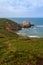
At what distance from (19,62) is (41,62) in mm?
2804

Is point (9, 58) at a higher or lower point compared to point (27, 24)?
higher

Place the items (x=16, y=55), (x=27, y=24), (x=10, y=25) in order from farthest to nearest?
(x=27, y=24)
(x=10, y=25)
(x=16, y=55)

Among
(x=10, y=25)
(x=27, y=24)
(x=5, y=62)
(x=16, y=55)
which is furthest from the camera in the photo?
(x=27, y=24)

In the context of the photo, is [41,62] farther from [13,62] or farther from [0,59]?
[0,59]

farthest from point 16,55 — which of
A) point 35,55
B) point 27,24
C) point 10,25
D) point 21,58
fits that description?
point 27,24

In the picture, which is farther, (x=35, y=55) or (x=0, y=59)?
(x=35, y=55)

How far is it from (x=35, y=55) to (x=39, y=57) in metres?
0.61

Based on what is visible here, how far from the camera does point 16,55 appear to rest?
22969 millimetres

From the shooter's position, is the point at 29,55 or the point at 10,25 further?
the point at 10,25

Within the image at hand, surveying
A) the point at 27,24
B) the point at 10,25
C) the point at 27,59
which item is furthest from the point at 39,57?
the point at 27,24

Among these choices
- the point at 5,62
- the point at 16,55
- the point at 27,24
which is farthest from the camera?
the point at 27,24

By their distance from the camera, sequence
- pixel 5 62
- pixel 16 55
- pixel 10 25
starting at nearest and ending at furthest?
pixel 5 62 → pixel 16 55 → pixel 10 25

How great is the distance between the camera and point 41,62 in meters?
22.1

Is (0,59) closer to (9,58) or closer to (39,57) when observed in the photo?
(9,58)
